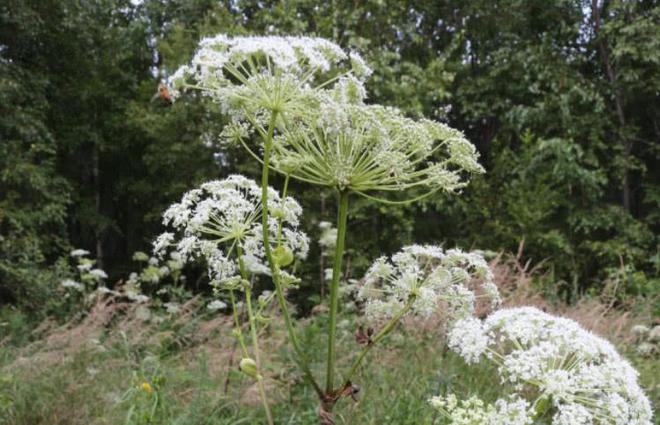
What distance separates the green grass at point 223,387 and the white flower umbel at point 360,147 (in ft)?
7.95

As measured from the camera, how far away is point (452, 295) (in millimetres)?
1854

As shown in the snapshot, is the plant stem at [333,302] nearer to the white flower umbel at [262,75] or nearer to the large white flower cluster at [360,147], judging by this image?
the large white flower cluster at [360,147]

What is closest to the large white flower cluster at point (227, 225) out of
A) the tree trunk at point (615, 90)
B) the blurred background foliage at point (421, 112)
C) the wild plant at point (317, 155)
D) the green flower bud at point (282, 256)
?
the wild plant at point (317, 155)

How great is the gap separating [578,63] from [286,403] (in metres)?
13.1

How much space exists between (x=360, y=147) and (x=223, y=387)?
374 cm

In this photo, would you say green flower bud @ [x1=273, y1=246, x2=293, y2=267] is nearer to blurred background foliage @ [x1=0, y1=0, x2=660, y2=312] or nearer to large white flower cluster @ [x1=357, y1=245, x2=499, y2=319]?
large white flower cluster @ [x1=357, y1=245, x2=499, y2=319]

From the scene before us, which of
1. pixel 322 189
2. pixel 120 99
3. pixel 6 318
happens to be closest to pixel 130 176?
pixel 120 99

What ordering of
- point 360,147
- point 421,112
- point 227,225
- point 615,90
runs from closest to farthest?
point 360,147 → point 227,225 → point 421,112 → point 615,90

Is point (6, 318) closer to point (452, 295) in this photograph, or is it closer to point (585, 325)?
point (585, 325)

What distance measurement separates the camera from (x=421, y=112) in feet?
45.1

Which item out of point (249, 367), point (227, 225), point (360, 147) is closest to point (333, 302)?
point (249, 367)

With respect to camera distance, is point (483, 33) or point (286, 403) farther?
point (483, 33)

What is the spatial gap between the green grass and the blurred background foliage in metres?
5.97

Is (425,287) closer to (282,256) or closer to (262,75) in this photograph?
(282,256)
